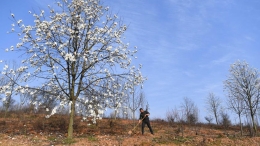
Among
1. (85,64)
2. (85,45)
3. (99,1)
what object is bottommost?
(85,64)

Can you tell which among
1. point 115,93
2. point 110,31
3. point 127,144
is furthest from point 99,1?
point 127,144

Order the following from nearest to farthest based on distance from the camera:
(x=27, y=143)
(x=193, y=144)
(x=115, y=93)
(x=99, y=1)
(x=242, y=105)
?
(x=27, y=143) < (x=193, y=144) < (x=115, y=93) < (x=99, y=1) < (x=242, y=105)

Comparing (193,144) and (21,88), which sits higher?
(21,88)

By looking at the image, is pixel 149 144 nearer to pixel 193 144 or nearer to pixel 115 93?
pixel 193 144

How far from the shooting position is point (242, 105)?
24156 mm

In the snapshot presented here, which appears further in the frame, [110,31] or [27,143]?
[110,31]

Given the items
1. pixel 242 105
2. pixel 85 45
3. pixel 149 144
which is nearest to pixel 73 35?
pixel 85 45

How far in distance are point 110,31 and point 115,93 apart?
3906 millimetres

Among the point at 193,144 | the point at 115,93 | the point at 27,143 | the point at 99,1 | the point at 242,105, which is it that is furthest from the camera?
the point at 242,105

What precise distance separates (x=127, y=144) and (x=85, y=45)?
6.29 meters

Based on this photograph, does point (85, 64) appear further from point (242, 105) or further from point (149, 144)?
point (242, 105)

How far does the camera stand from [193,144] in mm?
13297

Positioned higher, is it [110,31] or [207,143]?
[110,31]

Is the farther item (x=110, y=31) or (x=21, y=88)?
(x=110, y=31)
